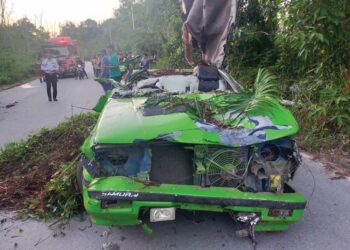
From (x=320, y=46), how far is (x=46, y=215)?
5.24m

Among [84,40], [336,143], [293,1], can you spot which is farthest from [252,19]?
[84,40]

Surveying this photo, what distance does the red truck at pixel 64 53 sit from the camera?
22.4 meters

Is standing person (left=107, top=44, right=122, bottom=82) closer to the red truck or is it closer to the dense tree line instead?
the dense tree line

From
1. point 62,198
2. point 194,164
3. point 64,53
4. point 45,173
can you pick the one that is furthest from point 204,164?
point 64,53

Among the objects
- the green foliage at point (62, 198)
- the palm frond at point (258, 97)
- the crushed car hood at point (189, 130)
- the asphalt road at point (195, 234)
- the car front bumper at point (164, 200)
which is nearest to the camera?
the car front bumper at point (164, 200)

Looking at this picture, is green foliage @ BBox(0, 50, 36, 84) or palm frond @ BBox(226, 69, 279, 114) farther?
green foliage @ BBox(0, 50, 36, 84)

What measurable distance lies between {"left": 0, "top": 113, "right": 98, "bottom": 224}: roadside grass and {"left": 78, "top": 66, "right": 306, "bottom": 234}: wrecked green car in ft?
2.78

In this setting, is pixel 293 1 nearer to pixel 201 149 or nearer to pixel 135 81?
pixel 135 81

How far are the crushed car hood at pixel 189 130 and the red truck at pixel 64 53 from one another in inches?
795

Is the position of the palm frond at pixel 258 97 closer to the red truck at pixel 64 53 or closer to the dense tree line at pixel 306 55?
the dense tree line at pixel 306 55

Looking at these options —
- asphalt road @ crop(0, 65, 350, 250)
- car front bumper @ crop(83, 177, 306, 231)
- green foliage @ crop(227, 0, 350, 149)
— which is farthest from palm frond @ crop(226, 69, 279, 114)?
green foliage @ crop(227, 0, 350, 149)

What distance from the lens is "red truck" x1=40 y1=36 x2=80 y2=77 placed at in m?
22.4

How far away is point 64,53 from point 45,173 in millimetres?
21317

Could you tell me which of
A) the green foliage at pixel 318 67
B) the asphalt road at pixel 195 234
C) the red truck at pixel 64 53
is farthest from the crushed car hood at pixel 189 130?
the red truck at pixel 64 53
